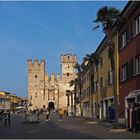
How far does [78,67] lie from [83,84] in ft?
19.3

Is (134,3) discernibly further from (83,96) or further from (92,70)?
(83,96)

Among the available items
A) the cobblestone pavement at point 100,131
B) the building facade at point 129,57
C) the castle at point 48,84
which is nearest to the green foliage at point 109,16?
the building facade at point 129,57

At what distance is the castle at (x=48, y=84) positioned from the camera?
485ft

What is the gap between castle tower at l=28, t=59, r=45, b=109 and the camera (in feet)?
489

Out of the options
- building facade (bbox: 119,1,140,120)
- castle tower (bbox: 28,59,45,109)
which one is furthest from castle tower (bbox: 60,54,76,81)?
building facade (bbox: 119,1,140,120)

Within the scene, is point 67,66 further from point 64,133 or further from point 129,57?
point 64,133

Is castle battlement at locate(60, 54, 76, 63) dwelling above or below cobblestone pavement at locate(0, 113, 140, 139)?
above

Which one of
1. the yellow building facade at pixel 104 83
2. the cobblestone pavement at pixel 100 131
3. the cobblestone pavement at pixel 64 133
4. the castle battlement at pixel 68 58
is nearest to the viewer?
the cobblestone pavement at pixel 64 133

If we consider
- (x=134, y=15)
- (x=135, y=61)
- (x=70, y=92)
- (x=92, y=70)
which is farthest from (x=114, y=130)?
(x=70, y=92)

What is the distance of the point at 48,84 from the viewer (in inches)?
5886

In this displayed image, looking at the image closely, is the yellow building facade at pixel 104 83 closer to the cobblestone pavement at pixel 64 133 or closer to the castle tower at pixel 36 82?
the cobblestone pavement at pixel 64 133

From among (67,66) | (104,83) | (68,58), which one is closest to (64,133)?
(104,83)

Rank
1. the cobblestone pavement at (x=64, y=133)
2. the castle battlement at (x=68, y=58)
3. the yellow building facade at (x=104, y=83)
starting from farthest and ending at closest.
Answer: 1. the castle battlement at (x=68, y=58)
2. the yellow building facade at (x=104, y=83)
3. the cobblestone pavement at (x=64, y=133)

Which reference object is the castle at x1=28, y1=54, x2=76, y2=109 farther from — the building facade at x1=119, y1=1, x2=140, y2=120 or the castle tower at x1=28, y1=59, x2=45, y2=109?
the building facade at x1=119, y1=1, x2=140, y2=120
